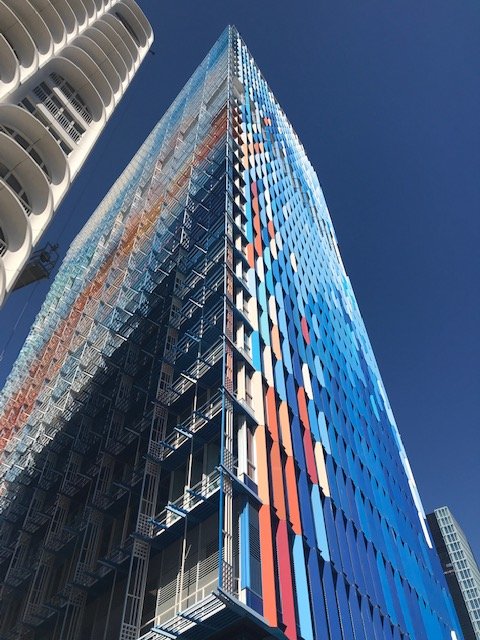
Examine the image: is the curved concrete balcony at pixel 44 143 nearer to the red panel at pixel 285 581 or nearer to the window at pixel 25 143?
the window at pixel 25 143

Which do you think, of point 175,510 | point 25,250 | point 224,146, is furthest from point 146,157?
point 175,510

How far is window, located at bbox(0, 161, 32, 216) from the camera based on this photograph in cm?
2023

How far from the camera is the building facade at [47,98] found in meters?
19.3

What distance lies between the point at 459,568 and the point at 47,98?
145081mm

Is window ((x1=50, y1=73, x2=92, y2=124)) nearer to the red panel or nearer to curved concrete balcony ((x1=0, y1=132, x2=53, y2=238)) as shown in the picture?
curved concrete balcony ((x1=0, y1=132, x2=53, y2=238))

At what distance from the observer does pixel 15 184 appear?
20.8m

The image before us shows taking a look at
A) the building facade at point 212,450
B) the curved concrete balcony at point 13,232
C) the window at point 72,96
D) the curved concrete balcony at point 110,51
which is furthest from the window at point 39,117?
the building facade at point 212,450

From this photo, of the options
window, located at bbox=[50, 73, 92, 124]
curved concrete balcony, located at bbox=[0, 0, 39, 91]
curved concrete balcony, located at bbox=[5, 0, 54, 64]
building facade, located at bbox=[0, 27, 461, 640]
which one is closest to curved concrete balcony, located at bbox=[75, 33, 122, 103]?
window, located at bbox=[50, 73, 92, 124]

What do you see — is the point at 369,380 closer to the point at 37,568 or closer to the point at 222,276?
the point at 222,276

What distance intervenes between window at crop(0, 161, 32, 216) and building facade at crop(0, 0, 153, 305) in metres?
0.04

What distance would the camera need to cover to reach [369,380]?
52.1 meters

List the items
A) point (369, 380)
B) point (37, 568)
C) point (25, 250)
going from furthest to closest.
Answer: point (369, 380) → point (37, 568) → point (25, 250)

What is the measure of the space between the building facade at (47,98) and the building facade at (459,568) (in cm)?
13410

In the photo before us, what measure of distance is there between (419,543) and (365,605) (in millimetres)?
18573
